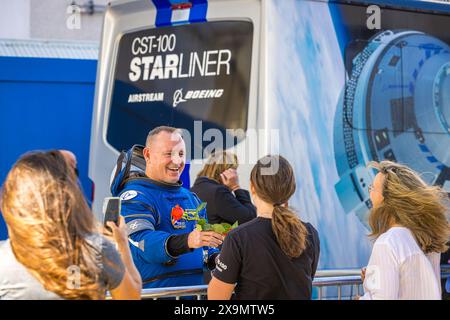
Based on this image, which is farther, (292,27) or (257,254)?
(292,27)

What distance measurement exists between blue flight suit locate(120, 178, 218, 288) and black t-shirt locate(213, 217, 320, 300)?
83 cm

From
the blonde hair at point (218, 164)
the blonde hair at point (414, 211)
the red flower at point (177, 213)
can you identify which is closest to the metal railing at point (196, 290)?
the red flower at point (177, 213)

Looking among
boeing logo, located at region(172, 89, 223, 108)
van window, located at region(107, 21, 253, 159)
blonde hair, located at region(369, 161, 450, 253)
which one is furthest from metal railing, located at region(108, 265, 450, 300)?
boeing logo, located at region(172, 89, 223, 108)

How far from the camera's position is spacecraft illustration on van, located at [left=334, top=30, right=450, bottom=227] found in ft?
24.1

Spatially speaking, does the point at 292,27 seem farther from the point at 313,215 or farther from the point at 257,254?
the point at 257,254

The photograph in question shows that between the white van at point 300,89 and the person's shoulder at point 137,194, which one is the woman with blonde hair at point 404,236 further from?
the white van at point 300,89

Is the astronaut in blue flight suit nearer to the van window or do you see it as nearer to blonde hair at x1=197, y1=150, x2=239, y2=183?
blonde hair at x1=197, y1=150, x2=239, y2=183

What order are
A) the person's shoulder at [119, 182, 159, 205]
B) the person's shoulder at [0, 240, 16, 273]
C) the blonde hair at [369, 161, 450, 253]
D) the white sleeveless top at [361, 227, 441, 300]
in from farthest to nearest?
1. the person's shoulder at [119, 182, 159, 205]
2. the blonde hair at [369, 161, 450, 253]
3. the white sleeveless top at [361, 227, 441, 300]
4. the person's shoulder at [0, 240, 16, 273]

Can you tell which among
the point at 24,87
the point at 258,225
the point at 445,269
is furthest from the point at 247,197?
the point at 24,87

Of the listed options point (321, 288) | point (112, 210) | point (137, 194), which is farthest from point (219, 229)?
point (112, 210)

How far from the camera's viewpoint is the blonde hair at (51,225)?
3258mm

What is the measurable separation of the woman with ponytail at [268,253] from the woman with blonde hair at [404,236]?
1.17ft

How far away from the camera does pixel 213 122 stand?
7.20 m
